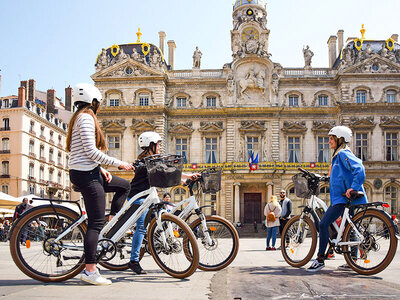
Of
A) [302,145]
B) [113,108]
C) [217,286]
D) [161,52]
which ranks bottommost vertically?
[217,286]

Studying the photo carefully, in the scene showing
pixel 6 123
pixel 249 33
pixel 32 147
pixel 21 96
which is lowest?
pixel 32 147

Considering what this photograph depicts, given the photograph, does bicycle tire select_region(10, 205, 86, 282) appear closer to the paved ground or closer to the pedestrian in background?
the paved ground

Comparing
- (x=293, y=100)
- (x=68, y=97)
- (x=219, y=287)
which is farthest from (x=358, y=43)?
(x=68, y=97)

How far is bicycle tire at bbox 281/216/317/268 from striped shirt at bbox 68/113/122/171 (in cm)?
286

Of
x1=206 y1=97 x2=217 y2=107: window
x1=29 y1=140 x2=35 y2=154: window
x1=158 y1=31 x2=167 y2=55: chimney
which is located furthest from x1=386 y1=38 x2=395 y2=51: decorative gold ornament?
x1=29 y1=140 x2=35 y2=154: window

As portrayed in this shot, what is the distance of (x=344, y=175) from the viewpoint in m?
6.04

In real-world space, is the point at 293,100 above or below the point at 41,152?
above

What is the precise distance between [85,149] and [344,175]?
3221 mm

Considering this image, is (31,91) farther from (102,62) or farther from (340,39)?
(340,39)

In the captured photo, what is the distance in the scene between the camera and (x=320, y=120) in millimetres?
36094

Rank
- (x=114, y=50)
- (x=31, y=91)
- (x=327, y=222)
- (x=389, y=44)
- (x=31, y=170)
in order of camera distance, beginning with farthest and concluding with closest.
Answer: (x=31, y=91) → (x=31, y=170) → (x=114, y=50) → (x=389, y=44) → (x=327, y=222)

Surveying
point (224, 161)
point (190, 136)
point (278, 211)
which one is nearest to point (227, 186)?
point (224, 161)

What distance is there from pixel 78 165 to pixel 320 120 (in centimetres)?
3290

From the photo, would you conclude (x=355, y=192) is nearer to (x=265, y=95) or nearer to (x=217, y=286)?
Result: (x=217, y=286)
